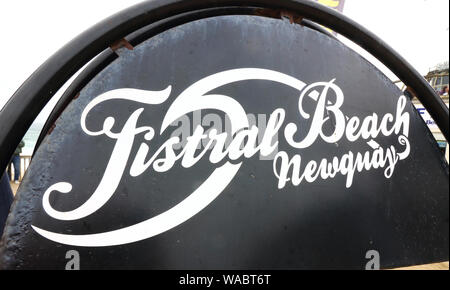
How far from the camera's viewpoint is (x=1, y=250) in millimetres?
1073

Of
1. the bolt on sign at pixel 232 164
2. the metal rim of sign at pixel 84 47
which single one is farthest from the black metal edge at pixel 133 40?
the metal rim of sign at pixel 84 47

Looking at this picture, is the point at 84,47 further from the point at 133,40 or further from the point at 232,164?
the point at 232,164

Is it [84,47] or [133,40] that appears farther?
[133,40]

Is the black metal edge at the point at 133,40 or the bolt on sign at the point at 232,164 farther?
the black metal edge at the point at 133,40

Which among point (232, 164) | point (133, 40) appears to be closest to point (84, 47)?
point (133, 40)

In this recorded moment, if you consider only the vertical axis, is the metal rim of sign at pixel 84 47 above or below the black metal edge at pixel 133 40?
below

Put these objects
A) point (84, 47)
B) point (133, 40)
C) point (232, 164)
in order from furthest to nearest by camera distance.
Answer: point (133, 40) < point (232, 164) < point (84, 47)

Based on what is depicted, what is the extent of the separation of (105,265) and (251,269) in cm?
62

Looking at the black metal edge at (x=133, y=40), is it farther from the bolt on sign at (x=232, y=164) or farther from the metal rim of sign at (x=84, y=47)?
the metal rim of sign at (x=84, y=47)

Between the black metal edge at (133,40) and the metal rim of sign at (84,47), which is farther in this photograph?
the black metal edge at (133,40)

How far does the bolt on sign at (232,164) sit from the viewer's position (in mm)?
1166

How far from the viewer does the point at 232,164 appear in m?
1.33
